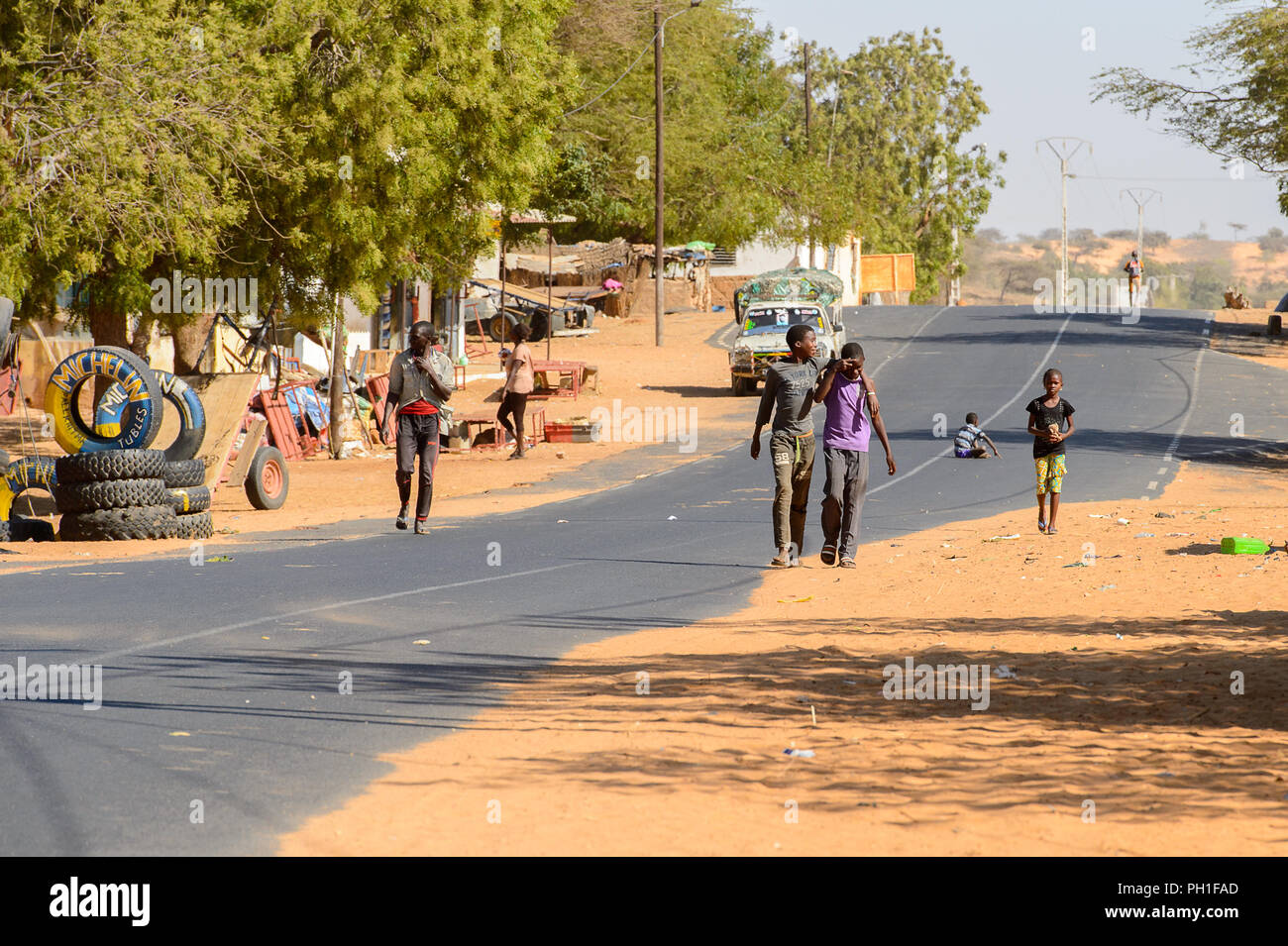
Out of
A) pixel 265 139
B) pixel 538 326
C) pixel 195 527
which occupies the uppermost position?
pixel 265 139

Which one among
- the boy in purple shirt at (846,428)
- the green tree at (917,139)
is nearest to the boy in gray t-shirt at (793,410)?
the boy in purple shirt at (846,428)

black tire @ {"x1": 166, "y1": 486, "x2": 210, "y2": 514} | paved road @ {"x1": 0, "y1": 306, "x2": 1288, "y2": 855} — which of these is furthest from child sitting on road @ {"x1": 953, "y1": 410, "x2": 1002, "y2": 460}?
black tire @ {"x1": 166, "y1": 486, "x2": 210, "y2": 514}

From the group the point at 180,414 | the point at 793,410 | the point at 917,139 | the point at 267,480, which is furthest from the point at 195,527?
the point at 917,139

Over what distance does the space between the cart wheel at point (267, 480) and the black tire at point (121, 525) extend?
311 cm

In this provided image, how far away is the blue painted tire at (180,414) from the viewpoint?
17047mm

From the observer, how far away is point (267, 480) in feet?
65.2

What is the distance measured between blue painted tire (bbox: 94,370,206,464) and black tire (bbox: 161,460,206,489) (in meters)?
0.62

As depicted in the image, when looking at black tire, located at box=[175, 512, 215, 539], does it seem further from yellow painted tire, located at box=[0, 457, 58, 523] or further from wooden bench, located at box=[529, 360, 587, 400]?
wooden bench, located at box=[529, 360, 587, 400]

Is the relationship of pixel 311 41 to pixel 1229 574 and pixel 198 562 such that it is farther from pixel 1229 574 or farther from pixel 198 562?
pixel 1229 574

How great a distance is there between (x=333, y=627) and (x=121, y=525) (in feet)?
21.3

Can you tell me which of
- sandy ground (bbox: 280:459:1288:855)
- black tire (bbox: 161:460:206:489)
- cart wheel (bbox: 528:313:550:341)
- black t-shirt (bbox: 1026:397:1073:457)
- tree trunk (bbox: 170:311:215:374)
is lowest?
sandy ground (bbox: 280:459:1288:855)

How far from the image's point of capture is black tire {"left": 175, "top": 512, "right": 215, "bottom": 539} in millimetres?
16281

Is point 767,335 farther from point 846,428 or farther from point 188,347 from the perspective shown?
point 846,428
